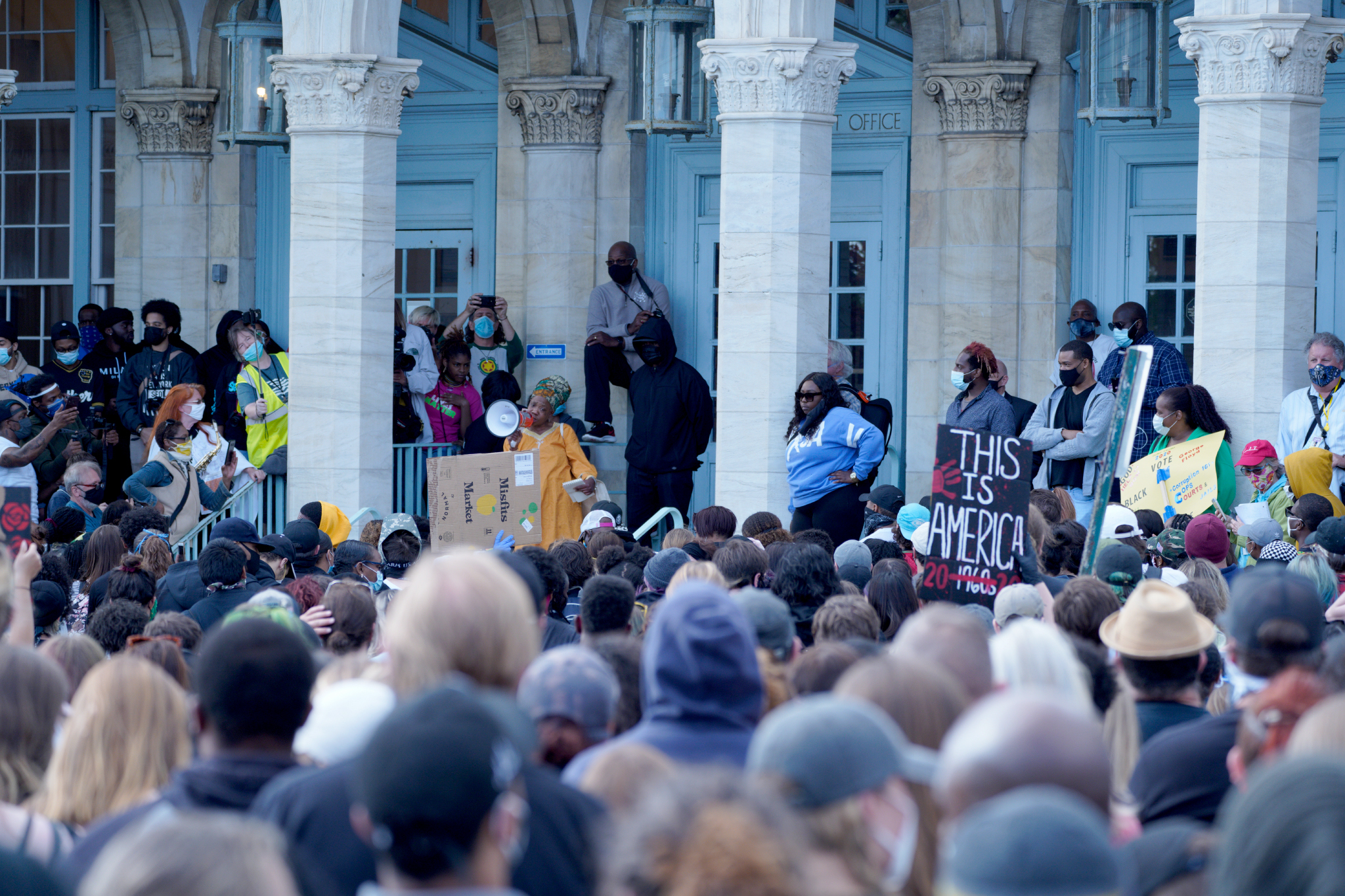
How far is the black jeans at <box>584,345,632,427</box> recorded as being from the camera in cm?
1455

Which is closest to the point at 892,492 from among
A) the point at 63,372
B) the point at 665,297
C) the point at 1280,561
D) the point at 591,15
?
the point at 1280,561

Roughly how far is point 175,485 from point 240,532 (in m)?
3.94

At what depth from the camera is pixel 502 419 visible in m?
13.2

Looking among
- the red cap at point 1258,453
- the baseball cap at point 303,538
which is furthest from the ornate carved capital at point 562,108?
the baseball cap at point 303,538

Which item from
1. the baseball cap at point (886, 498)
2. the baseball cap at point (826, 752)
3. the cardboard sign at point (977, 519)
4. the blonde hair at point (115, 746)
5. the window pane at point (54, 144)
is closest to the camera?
the baseball cap at point (826, 752)

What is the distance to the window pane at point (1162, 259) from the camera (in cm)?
1410

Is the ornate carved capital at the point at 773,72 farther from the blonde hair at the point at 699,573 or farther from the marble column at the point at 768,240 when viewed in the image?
the blonde hair at the point at 699,573

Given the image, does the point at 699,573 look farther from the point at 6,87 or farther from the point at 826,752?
the point at 6,87

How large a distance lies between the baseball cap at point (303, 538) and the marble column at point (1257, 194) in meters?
5.08

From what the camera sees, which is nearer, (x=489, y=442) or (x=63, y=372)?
(x=489, y=442)

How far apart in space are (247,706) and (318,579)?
11.5 feet

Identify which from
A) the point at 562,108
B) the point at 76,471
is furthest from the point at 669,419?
the point at 76,471

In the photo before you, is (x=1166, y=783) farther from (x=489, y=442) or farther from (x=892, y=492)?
(x=489, y=442)

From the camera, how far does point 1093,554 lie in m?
7.35
